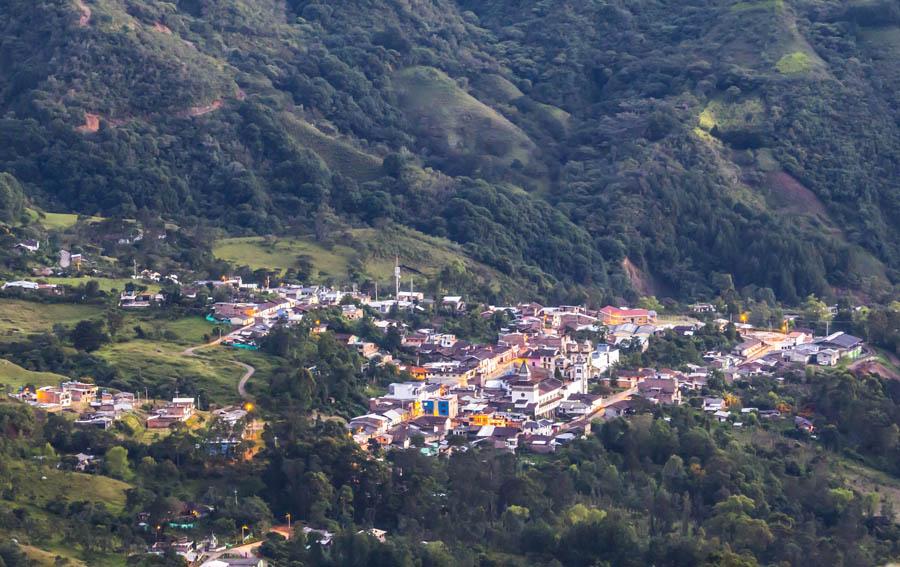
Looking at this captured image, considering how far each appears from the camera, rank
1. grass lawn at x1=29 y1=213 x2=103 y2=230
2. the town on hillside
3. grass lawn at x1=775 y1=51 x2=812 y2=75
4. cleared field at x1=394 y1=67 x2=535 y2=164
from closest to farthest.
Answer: the town on hillside
grass lawn at x1=29 y1=213 x2=103 y2=230
cleared field at x1=394 y1=67 x2=535 y2=164
grass lawn at x1=775 y1=51 x2=812 y2=75

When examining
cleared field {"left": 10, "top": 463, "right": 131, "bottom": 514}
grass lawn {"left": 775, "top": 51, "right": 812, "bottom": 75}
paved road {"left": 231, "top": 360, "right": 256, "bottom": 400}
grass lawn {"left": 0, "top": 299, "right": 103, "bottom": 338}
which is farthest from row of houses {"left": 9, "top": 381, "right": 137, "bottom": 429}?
grass lawn {"left": 775, "top": 51, "right": 812, "bottom": 75}

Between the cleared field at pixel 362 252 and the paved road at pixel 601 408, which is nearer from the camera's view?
the paved road at pixel 601 408

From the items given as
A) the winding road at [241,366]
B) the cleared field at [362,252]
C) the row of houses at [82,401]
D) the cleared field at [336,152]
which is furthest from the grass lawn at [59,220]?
the row of houses at [82,401]

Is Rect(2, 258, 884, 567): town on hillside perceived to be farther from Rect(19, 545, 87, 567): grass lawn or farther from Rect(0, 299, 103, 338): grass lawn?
Rect(19, 545, 87, 567): grass lawn

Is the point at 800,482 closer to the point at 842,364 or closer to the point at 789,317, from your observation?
the point at 842,364

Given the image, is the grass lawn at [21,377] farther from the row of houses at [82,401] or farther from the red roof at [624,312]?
the red roof at [624,312]

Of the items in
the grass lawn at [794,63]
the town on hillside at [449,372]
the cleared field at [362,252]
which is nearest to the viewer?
the town on hillside at [449,372]
